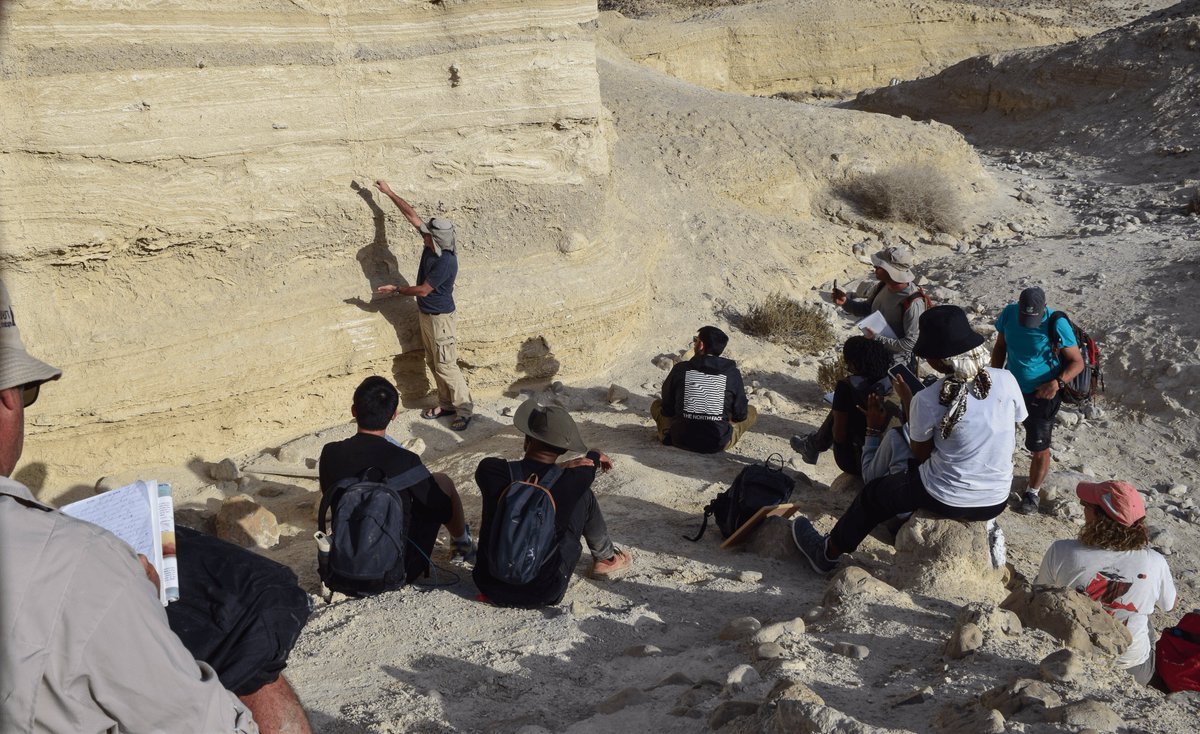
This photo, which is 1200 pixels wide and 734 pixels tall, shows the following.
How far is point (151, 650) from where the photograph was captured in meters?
2.10

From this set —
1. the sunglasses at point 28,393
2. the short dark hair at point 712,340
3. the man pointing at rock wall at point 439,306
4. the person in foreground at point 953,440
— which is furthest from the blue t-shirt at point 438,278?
the sunglasses at point 28,393

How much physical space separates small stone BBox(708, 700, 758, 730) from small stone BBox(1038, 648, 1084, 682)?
1.04 metres

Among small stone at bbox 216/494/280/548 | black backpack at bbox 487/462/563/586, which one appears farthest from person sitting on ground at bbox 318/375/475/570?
small stone at bbox 216/494/280/548

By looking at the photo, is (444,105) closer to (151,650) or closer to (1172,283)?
(151,650)

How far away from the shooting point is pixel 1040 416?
6.93 m

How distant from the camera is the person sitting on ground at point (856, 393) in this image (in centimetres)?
682

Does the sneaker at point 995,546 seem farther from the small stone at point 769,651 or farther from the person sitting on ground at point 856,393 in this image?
the small stone at point 769,651

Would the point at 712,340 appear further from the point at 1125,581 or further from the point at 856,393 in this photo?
the point at 1125,581

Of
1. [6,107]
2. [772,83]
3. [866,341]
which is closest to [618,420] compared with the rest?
[866,341]

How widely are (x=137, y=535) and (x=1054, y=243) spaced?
11.9 meters

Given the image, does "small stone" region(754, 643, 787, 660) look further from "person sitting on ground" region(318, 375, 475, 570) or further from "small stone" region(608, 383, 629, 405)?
"small stone" region(608, 383, 629, 405)

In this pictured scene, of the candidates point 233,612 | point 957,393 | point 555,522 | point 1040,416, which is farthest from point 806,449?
point 233,612

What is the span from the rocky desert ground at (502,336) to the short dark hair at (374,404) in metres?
0.91

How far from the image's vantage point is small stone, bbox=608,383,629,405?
30.0ft
